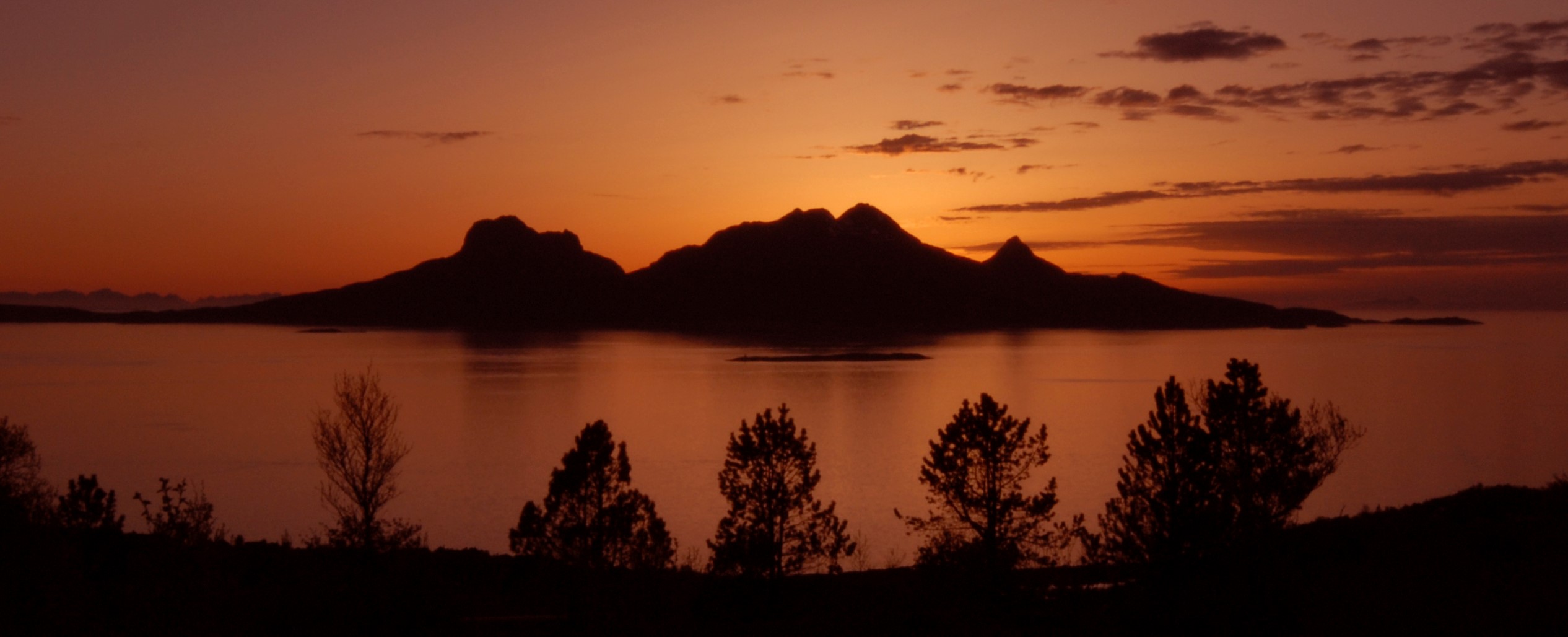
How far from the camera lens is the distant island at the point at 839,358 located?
458 feet

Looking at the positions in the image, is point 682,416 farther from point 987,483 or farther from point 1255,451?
point 1255,451

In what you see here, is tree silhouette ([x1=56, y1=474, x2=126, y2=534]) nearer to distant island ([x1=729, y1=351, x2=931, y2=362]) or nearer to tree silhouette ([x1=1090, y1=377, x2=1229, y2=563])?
tree silhouette ([x1=1090, y1=377, x2=1229, y2=563])

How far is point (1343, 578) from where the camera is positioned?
1911 cm

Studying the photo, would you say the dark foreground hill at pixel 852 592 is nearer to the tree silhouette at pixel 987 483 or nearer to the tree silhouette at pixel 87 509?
the tree silhouette at pixel 987 483

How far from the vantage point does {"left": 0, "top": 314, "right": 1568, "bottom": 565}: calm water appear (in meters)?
52.0

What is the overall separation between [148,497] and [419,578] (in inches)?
1645

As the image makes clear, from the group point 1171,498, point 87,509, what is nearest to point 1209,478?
point 1171,498

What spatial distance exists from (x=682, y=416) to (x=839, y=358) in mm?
62385

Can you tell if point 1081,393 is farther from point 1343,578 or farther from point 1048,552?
point 1343,578

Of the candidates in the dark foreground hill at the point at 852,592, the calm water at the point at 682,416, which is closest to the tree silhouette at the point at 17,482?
the dark foreground hill at the point at 852,592

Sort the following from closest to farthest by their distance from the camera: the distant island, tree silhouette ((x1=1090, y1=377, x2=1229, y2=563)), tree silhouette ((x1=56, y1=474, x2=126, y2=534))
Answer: tree silhouette ((x1=56, y1=474, x2=126, y2=534)) → tree silhouette ((x1=1090, y1=377, x2=1229, y2=563)) → the distant island

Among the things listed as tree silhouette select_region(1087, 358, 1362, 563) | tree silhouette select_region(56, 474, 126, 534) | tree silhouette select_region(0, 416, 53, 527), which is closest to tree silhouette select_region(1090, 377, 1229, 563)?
tree silhouette select_region(1087, 358, 1362, 563)

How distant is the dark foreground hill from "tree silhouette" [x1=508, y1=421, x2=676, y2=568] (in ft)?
3.97

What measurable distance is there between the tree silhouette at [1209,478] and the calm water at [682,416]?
1374 centimetres
